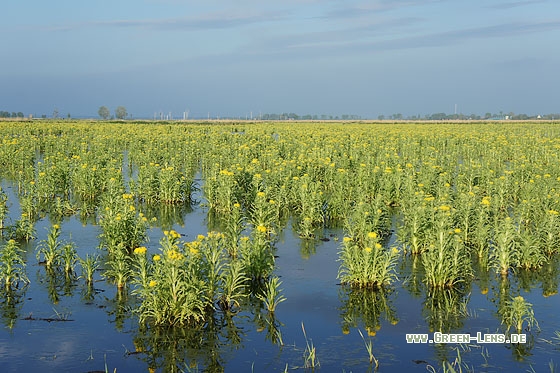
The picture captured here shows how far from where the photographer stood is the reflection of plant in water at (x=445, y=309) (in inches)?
364

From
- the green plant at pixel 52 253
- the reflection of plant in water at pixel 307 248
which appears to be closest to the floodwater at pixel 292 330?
the green plant at pixel 52 253

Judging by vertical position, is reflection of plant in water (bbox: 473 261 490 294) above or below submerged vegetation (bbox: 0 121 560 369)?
below

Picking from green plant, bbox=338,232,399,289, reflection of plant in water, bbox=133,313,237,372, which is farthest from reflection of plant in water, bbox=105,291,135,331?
green plant, bbox=338,232,399,289

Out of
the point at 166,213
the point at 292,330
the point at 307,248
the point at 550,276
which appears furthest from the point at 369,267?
the point at 166,213

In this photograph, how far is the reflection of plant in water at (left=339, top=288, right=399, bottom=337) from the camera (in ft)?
31.0

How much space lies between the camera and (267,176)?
20922mm

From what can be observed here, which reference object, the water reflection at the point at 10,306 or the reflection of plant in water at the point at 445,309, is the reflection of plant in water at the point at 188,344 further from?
the reflection of plant in water at the point at 445,309

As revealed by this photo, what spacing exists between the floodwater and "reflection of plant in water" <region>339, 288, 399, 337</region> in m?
0.02

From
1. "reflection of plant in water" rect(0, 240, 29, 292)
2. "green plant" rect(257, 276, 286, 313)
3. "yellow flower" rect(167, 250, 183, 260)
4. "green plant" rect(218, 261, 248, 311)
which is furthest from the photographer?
"reflection of plant in water" rect(0, 240, 29, 292)

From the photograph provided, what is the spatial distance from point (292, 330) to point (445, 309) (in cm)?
280

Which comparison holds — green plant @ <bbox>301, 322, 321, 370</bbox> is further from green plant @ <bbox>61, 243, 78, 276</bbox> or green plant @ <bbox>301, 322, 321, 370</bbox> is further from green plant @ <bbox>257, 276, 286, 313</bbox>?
green plant @ <bbox>61, 243, 78, 276</bbox>

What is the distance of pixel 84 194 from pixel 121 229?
8.33 m

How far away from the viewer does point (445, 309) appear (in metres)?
9.94

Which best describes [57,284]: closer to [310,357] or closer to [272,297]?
[272,297]
